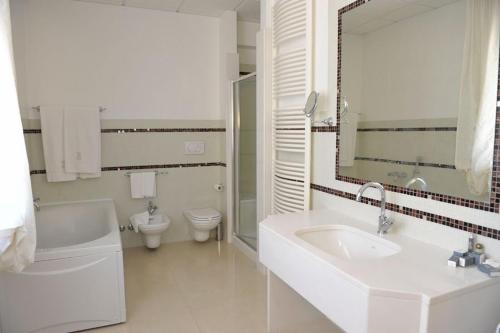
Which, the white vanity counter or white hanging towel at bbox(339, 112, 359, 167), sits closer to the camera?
the white vanity counter

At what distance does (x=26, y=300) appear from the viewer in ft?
7.43

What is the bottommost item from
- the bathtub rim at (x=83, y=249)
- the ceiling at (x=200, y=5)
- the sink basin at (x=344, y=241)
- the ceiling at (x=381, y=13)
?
the bathtub rim at (x=83, y=249)

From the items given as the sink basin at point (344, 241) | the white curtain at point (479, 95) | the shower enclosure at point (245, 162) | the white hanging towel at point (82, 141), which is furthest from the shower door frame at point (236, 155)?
the white curtain at point (479, 95)

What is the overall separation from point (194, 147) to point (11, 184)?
248cm

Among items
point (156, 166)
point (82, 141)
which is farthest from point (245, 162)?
point (82, 141)

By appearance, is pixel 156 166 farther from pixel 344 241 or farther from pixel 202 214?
pixel 344 241

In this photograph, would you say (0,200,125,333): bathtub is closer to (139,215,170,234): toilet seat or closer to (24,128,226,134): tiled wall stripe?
(139,215,170,234): toilet seat

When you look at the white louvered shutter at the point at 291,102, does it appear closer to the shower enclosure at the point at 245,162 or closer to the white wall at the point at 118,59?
the shower enclosure at the point at 245,162

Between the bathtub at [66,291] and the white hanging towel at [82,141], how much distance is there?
132 cm

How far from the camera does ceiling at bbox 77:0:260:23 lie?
3.67 meters

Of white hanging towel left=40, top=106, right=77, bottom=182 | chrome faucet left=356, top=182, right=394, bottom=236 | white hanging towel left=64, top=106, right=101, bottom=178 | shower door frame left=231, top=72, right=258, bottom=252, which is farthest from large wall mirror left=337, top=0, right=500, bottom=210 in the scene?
white hanging towel left=40, top=106, right=77, bottom=182

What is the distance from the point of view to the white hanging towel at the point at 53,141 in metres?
3.49

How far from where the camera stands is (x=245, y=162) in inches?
152

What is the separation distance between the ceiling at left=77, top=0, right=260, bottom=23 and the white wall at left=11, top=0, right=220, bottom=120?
9cm
